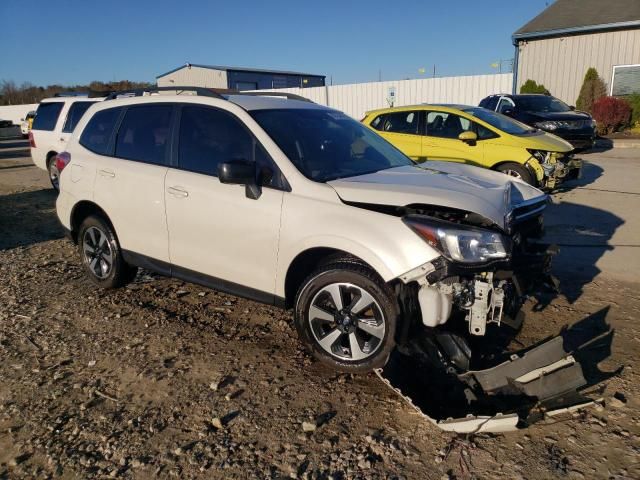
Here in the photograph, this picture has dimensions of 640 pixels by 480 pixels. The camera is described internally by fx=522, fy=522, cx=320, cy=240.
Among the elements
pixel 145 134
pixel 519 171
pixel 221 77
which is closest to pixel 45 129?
pixel 145 134

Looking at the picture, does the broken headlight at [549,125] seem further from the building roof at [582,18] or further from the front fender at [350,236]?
the front fender at [350,236]

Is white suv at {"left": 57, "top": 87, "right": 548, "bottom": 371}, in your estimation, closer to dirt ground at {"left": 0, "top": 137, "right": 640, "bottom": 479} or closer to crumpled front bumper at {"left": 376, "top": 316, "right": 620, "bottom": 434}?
crumpled front bumper at {"left": 376, "top": 316, "right": 620, "bottom": 434}

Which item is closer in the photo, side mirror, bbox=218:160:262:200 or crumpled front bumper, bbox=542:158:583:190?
side mirror, bbox=218:160:262:200

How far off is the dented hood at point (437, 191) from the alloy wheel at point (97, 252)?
8.35ft

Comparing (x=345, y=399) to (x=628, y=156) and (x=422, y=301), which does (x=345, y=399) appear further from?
(x=628, y=156)

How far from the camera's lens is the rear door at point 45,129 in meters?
10.7

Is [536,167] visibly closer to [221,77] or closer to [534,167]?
[534,167]

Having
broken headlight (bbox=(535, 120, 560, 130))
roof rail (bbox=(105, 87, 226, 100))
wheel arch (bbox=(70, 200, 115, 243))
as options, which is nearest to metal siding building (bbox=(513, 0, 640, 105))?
broken headlight (bbox=(535, 120, 560, 130))

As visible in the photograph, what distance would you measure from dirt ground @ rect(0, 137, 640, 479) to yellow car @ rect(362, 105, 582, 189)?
412cm

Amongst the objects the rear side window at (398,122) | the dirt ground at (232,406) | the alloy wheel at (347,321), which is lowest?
the dirt ground at (232,406)

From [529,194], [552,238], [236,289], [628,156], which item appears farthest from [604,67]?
[236,289]

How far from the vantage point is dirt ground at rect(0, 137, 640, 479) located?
2.67 meters

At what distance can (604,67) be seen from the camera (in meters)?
21.7

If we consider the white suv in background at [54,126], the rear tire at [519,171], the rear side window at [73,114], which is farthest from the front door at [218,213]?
the rear side window at [73,114]
